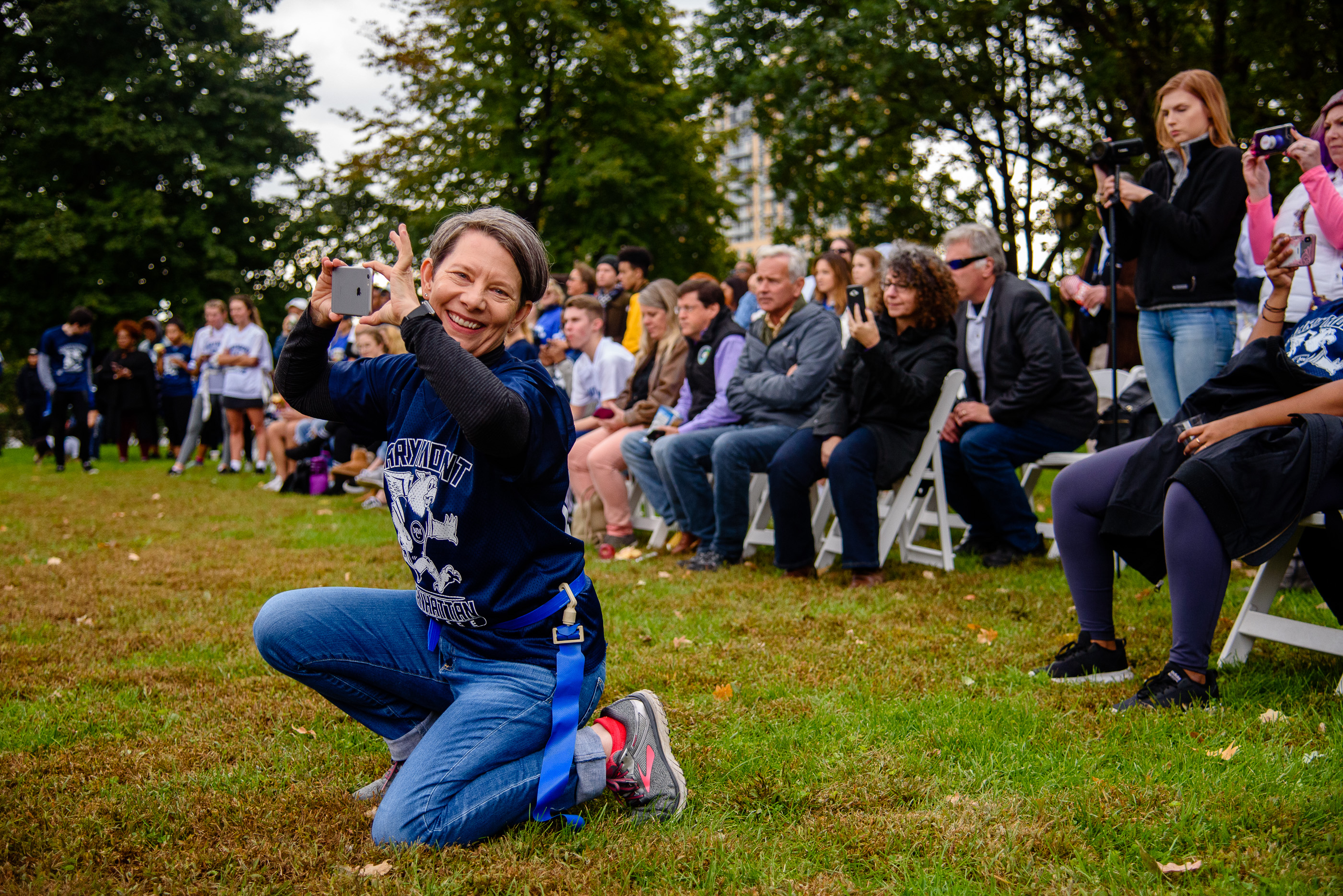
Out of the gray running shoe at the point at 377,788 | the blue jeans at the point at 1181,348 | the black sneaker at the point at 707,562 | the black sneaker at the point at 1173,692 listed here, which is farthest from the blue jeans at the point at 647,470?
the gray running shoe at the point at 377,788

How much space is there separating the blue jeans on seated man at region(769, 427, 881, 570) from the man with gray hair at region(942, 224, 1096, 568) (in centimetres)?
79

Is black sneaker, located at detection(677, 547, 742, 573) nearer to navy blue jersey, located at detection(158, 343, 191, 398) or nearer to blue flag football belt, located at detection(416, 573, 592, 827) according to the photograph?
blue flag football belt, located at detection(416, 573, 592, 827)

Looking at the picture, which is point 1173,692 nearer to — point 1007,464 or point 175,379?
point 1007,464

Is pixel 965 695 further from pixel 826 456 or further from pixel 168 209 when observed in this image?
pixel 168 209

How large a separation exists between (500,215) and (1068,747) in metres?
2.28

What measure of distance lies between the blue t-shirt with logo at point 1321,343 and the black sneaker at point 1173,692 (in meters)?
1.16

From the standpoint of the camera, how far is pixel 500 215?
8.88 ft

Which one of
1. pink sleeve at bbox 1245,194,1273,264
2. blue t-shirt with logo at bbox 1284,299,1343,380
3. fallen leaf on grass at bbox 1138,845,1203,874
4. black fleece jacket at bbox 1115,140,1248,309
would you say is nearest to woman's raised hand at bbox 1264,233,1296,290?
blue t-shirt with logo at bbox 1284,299,1343,380

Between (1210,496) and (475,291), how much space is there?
2.42 m

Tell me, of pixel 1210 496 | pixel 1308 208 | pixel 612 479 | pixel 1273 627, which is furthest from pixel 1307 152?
pixel 612 479

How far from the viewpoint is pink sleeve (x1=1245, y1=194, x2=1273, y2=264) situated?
4645 mm

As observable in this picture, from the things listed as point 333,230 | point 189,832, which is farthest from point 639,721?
point 333,230

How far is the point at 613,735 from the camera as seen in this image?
2.72m

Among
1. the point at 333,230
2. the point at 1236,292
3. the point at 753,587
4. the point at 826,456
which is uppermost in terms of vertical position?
the point at 333,230
